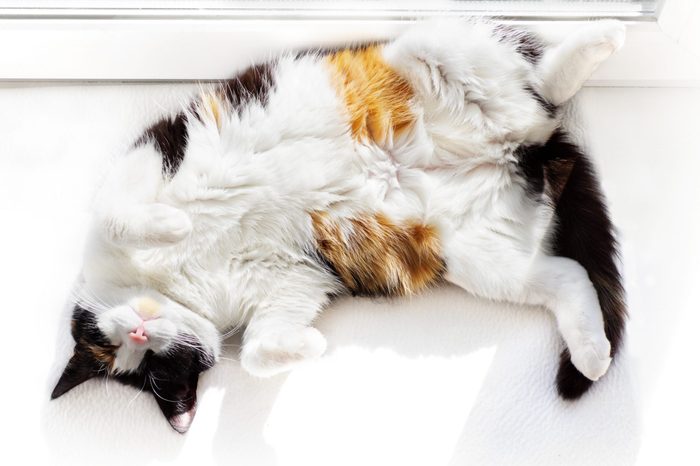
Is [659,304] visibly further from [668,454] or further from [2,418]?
[2,418]

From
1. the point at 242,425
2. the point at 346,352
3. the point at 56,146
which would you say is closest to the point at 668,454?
the point at 346,352

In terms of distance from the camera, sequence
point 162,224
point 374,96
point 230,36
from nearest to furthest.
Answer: point 162,224 < point 374,96 < point 230,36

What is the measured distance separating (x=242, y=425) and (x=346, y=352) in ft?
0.77

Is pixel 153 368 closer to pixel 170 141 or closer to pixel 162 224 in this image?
pixel 162 224

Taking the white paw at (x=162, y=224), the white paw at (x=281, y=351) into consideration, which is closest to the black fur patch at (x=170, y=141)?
the white paw at (x=162, y=224)

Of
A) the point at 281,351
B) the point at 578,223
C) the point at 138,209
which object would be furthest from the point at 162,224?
the point at 578,223

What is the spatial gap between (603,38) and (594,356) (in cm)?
55

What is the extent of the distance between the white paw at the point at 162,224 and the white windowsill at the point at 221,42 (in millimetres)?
376

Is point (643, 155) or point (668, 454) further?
point (643, 155)

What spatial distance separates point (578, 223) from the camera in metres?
1.19

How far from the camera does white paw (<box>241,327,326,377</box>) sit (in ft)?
3.77

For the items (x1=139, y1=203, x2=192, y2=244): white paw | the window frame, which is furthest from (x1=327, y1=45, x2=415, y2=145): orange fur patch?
(x1=139, y1=203, x2=192, y2=244): white paw

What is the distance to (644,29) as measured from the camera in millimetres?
Result: 1279

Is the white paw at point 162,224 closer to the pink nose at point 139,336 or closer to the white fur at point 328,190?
the white fur at point 328,190
